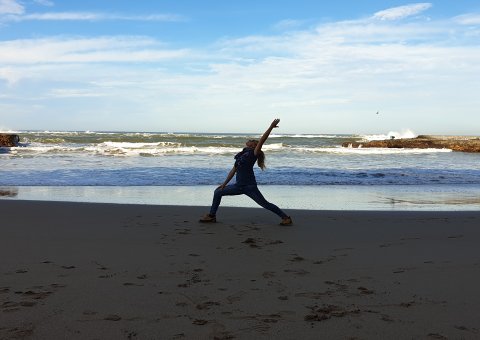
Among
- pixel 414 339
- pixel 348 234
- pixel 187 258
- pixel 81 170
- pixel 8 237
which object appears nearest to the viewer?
pixel 414 339

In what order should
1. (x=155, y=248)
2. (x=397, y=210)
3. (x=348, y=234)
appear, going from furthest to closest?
1. (x=397, y=210)
2. (x=348, y=234)
3. (x=155, y=248)

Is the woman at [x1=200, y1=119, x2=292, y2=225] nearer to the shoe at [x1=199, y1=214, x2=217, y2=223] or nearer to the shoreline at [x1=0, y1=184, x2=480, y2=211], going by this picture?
the shoe at [x1=199, y1=214, x2=217, y2=223]

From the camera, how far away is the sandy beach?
3.28m

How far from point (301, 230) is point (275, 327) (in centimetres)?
375

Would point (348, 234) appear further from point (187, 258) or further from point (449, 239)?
point (187, 258)

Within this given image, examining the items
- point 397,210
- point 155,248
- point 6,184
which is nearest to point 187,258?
point 155,248

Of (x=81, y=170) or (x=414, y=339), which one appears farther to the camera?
(x=81, y=170)

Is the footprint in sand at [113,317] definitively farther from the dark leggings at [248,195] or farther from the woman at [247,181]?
the dark leggings at [248,195]

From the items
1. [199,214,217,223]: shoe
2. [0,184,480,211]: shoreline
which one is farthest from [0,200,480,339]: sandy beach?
[0,184,480,211]: shoreline

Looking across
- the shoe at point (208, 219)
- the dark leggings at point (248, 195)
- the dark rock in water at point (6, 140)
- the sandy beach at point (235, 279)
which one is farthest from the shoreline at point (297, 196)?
the dark rock in water at point (6, 140)

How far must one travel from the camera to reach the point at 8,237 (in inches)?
239

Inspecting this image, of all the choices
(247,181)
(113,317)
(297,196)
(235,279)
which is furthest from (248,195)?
(113,317)

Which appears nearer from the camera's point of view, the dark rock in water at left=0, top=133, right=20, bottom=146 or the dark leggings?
the dark leggings

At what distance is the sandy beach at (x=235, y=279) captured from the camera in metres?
3.28
